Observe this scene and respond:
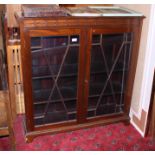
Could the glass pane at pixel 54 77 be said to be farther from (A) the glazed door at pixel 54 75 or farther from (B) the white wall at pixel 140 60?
(B) the white wall at pixel 140 60

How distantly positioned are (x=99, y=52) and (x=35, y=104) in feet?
2.34

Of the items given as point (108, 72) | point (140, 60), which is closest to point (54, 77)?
point (108, 72)

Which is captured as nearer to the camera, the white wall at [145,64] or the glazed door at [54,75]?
the glazed door at [54,75]

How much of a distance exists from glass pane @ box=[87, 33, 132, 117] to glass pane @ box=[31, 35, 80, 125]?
171 millimetres

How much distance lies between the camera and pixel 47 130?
82.2 inches

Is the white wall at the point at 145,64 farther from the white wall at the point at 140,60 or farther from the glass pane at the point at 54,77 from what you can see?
the glass pane at the point at 54,77

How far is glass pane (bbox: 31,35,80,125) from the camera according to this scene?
1.84 metres

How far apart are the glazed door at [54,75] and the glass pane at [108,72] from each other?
0.16 m

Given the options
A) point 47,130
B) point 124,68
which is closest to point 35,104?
point 47,130

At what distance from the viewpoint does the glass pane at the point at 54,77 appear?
1.84 metres

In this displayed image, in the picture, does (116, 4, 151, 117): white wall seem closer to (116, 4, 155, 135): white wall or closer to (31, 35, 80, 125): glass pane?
(116, 4, 155, 135): white wall

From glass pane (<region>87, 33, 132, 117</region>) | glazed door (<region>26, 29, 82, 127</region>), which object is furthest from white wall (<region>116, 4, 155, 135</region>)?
glazed door (<region>26, 29, 82, 127</region>)

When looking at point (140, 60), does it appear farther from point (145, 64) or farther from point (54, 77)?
point (54, 77)

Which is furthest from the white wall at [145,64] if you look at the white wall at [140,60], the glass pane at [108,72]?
the glass pane at [108,72]
